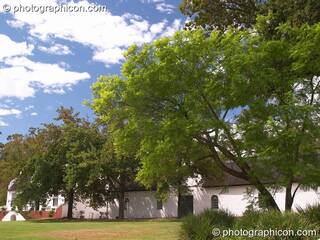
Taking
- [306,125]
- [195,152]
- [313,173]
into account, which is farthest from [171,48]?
[313,173]

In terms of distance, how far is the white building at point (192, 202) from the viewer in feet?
149

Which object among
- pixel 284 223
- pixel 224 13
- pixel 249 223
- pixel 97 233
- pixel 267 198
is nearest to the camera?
pixel 284 223

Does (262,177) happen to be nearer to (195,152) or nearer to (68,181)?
(195,152)

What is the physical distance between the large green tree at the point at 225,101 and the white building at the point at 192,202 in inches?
735

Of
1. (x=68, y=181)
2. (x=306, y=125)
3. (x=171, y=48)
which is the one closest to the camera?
(x=306, y=125)

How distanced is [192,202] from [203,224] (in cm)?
3663

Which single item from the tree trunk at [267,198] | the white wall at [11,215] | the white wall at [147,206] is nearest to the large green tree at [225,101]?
the tree trunk at [267,198]

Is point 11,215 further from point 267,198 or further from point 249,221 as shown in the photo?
point 249,221

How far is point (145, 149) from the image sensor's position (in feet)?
78.2

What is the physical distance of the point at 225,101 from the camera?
74.5ft

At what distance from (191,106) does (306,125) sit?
554cm

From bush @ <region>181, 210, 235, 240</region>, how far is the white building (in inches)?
867

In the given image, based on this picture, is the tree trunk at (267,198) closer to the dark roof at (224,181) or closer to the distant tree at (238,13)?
the distant tree at (238,13)

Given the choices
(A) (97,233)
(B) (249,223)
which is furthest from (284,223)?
(A) (97,233)
